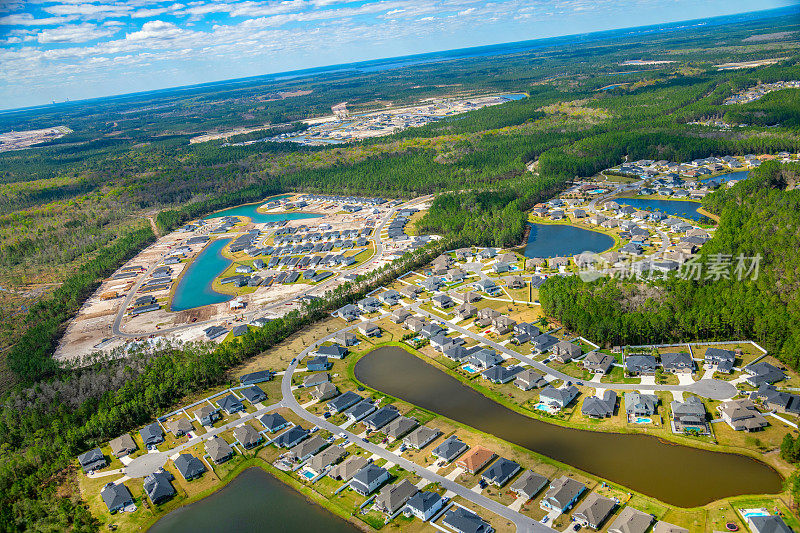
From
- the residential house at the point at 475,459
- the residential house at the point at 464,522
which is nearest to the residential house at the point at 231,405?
the residential house at the point at 475,459

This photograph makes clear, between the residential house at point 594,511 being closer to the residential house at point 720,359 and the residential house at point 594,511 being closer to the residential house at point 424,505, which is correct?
the residential house at point 424,505

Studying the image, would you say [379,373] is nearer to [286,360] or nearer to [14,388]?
[286,360]

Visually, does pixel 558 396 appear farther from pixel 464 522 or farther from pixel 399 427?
pixel 464 522

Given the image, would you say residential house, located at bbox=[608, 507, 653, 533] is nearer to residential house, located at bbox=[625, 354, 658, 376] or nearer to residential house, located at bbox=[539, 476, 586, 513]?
residential house, located at bbox=[539, 476, 586, 513]

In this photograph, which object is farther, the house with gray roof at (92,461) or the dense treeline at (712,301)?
the dense treeline at (712,301)

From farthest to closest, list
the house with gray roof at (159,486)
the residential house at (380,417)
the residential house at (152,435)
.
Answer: the residential house at (152,435)
the residential house at (380,417)
the house with gray roof at (159,486)

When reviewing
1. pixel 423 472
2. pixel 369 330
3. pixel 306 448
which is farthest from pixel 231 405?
pixel 423 472
